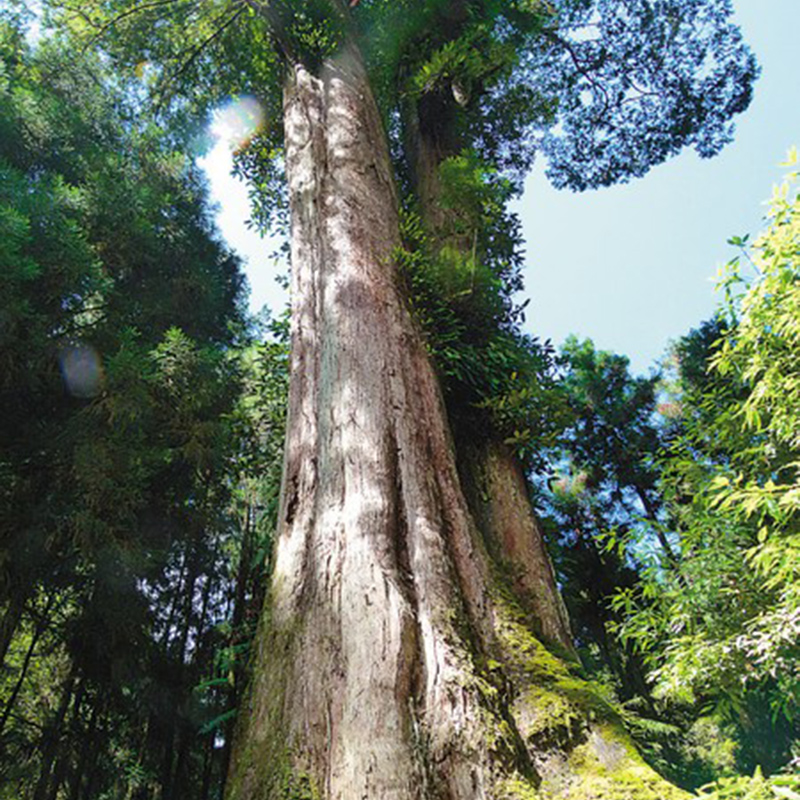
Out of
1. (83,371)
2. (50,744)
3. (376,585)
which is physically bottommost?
(376,585)

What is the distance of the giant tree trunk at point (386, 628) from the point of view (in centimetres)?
156

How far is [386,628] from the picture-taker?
5.82ft

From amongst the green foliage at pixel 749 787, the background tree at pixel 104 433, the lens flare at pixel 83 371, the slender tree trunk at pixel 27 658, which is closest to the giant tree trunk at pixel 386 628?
the green foliage at pixel 749 787

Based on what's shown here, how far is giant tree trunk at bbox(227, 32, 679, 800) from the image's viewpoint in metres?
1.56

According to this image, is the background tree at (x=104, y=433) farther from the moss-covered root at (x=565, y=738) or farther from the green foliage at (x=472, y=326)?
the moss-covered root at (x=565, y=738)

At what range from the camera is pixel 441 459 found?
265 centimetres

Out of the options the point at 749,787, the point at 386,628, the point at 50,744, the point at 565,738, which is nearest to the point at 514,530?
the point at 565,738

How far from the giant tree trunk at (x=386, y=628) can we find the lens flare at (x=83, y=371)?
13.8ft

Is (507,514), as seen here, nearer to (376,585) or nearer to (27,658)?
(376,585)

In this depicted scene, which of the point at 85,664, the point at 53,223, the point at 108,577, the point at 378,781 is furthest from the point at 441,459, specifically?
the point at 85,664

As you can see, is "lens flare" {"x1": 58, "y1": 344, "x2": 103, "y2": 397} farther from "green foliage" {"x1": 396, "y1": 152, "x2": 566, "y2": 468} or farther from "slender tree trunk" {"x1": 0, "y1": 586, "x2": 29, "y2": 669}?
"green foliage" {"x1": 396, "y1": 152, "x2": 566, "y2": 468}

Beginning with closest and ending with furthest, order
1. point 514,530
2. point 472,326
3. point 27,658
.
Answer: point 514,530
point 472,326
point 27,658

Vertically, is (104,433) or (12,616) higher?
(104,433)

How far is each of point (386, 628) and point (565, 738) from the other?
67cm
